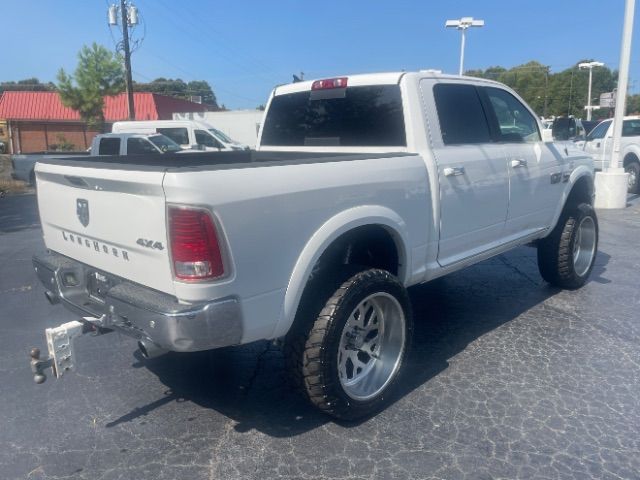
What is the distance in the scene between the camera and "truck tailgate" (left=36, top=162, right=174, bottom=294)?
2451 millimetres

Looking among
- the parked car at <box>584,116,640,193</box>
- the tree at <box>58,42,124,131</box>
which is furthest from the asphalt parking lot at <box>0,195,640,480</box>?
the tree at <box>58,42,124,131</box>

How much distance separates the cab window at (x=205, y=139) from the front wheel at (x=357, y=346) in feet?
53.2

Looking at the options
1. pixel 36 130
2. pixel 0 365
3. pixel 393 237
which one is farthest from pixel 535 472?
pixel 36 130

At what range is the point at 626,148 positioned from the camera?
1277 centimetres

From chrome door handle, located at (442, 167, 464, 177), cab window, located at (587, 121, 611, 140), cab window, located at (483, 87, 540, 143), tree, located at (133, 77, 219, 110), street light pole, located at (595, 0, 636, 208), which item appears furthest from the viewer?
tree, located at (133, 77, 219, 110)

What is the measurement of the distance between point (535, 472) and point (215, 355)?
93.9 inches

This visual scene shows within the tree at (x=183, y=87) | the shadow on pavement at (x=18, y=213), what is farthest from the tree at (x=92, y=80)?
the tree at (x=183, y=87)

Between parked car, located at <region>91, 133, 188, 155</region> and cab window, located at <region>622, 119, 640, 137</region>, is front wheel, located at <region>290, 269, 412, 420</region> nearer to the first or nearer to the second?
parked car, located at <region>91, 133, 188, 155</region>

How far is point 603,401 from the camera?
3.26 metres

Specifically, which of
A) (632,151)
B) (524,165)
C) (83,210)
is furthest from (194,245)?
(632,151)

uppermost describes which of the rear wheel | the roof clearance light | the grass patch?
the roof clearance light

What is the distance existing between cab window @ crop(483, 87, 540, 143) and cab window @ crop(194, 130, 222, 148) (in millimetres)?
14917

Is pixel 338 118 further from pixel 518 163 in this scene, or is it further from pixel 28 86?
pixel 28 86

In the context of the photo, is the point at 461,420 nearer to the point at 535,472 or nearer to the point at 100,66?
the point at 535,472
